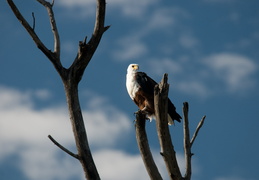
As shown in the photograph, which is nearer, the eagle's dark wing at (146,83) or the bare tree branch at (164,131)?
the bare tree branch at (164,131)

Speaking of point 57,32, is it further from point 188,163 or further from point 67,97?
point 188,163

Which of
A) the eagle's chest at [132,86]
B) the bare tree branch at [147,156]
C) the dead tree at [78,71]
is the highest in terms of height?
the eagle's chest at [132,86]

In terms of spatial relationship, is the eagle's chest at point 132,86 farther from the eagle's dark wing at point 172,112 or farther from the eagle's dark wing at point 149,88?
the eagle's dark wing at point 172,112

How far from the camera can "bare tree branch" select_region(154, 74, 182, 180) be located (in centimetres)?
557

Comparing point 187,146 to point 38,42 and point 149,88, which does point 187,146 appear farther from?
point 38,42

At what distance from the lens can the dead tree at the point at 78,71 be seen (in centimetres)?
624

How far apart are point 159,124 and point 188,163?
84 cm

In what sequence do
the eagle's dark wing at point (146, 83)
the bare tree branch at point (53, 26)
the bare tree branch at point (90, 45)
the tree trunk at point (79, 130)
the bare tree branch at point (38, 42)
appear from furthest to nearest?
the eagle's dark wing at point (146, 83) < the bare tree branch at point (53, 26) < the bare tree branch at point (38, 42) < the bare tree branch at point (90, 45) < the tree trunk at point (79, 130)

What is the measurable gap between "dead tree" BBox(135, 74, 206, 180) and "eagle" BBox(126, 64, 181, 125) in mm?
1533

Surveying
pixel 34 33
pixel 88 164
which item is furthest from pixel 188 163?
pixel 34 33

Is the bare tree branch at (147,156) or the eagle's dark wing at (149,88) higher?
the eagle's dark wing at (149,88)

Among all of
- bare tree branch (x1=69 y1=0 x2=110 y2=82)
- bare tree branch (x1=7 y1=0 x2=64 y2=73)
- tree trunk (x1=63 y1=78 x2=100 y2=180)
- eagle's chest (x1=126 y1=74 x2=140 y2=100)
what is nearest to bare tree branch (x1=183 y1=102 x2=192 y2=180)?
tree trunk (x1=63 y1=78 x2=100 y2=180)

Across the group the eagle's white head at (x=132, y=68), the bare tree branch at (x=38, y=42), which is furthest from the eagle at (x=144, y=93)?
the bare tree branch at (x=38, y=42)

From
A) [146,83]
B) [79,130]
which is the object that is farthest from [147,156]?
[146,83]
